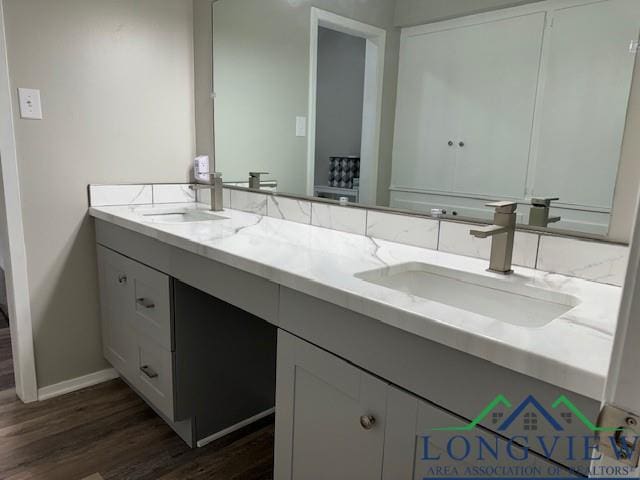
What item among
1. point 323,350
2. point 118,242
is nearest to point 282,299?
point 323,350

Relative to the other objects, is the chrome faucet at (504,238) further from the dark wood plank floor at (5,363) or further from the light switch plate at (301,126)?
the dark wood plank floor at (5,363)

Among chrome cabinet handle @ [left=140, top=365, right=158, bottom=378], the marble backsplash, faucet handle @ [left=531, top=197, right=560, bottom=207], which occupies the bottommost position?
chrome cabinet handle @ [left=140, top=365, right=158, bottom=378]

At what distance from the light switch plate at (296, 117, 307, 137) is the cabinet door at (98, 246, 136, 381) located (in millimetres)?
872

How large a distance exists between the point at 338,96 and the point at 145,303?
106 cm

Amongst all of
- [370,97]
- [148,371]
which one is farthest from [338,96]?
[148,371]

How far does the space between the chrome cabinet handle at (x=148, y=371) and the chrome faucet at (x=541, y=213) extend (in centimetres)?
142

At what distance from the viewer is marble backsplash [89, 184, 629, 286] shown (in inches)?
40.9

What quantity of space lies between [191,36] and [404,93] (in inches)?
51.7

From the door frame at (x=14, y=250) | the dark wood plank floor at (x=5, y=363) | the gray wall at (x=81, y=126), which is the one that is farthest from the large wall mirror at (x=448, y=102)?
the dark wood plank floor at (x=5, y=363)

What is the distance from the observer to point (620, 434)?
427 millimetres

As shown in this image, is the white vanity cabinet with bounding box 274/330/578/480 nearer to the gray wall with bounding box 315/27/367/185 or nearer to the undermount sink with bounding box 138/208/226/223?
the gray wall with bounding box 315/27/367/185

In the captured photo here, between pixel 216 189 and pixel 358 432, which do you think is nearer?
pixel 358 432

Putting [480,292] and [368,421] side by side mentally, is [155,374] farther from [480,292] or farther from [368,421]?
[480,292]

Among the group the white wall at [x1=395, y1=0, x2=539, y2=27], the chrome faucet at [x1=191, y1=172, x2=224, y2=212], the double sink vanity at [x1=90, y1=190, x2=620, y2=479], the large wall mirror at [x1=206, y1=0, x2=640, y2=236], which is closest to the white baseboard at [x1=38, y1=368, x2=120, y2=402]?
the double sink vanity at [x1=90, y1=190, x2=620, y2=479]
